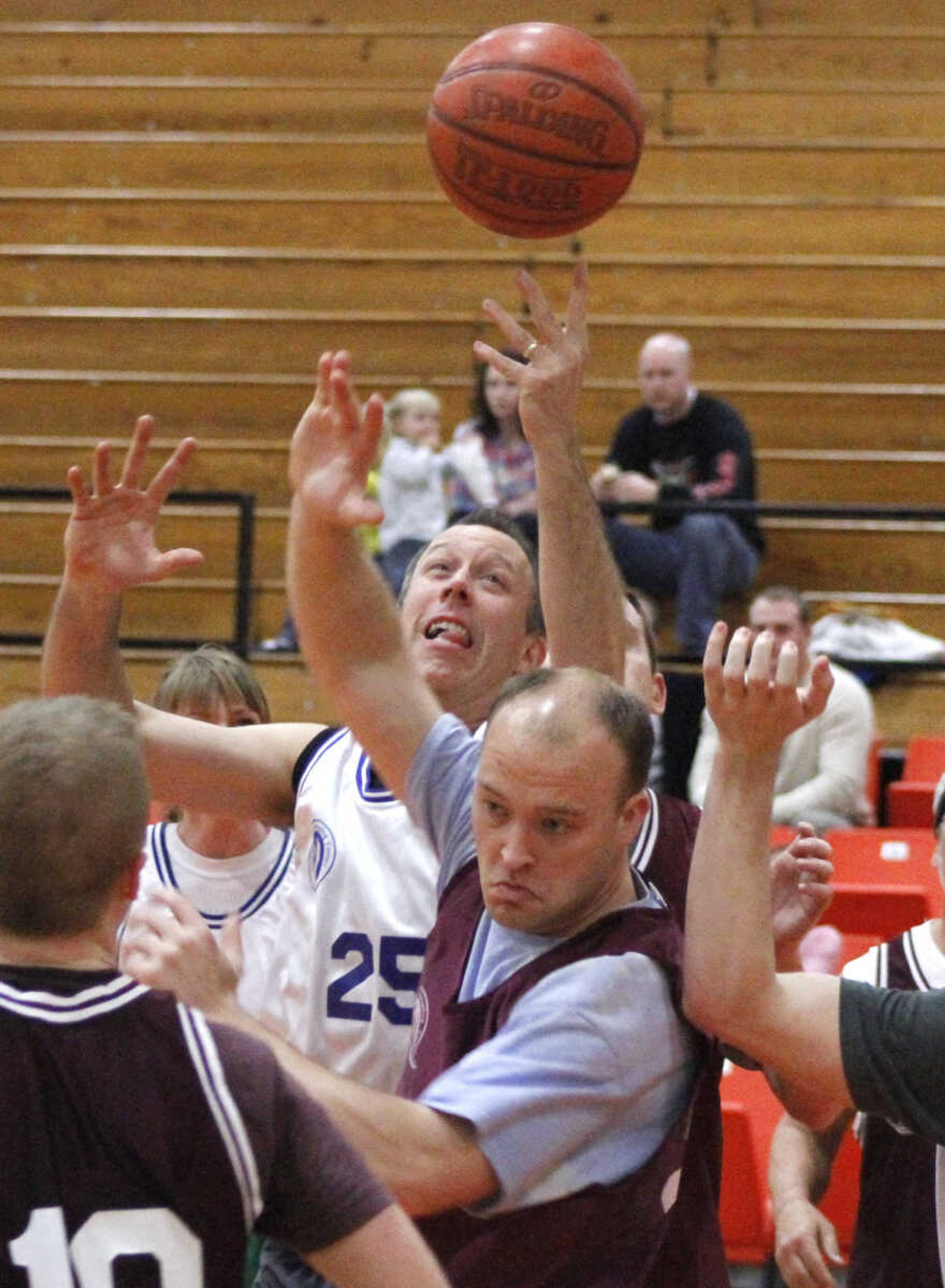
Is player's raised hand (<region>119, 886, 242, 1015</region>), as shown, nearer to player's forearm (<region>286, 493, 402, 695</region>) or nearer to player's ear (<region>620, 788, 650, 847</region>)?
player's ear (<region>620, 788, 650, 847</region>)

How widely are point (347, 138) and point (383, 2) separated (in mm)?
940

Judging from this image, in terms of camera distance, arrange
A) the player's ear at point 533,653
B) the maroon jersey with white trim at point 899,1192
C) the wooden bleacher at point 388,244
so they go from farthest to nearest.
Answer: the wooden bleacher at point 388,244 → the player's ear at point 533,653 → the maroon jersey with white trim at point 899,1192

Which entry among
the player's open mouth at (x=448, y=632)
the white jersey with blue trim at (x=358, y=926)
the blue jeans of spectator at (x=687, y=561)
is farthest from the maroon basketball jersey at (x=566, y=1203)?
the blue jeans of spectator at (x=687, y=561)

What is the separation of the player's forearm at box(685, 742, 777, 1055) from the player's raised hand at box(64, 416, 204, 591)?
2.97 ft

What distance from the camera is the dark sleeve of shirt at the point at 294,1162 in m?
1.62

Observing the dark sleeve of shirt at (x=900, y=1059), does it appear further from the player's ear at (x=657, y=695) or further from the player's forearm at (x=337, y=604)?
the player's ear at (x=657, y=695)

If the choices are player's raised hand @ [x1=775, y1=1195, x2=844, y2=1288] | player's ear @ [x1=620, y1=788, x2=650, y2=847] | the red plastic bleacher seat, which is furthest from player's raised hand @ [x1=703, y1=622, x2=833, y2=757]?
the red plastic bleacher seat

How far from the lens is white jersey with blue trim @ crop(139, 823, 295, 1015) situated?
142 inches

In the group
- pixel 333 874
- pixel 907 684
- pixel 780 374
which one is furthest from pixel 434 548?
pixel 780 374

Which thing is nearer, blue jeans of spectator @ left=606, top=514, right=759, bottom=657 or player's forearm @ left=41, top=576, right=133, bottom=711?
player's forearm @ left=41, top=576, right=133, bottom=711

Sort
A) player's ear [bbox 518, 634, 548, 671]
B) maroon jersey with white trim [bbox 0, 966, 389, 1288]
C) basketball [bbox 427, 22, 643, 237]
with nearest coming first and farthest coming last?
maroon jersey with white trim [bbox 0, 966, 389, 1288], player's ear [bbox 518, 634, 548, 671], basketball [bbox 427, 22, 643, 237]

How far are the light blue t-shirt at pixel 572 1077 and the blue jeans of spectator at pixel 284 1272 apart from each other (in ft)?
1.98

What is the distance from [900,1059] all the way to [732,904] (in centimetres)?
24

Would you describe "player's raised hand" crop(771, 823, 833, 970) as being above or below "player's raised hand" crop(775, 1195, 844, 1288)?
above
